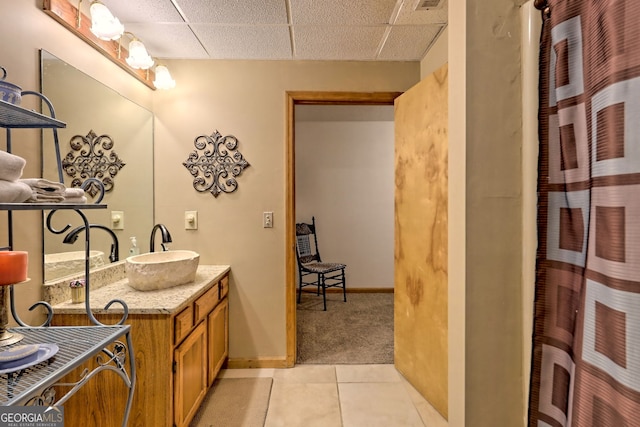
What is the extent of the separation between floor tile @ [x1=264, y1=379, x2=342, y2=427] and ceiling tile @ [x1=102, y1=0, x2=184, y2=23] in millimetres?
2378

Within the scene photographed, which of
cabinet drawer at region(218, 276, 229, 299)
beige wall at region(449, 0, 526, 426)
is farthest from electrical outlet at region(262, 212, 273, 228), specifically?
beige wall at region(449, 0, 526, 426)

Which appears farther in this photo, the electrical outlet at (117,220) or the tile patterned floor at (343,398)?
the electrical outlet at (117,220)

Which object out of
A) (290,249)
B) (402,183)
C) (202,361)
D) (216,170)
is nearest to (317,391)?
(202,361)

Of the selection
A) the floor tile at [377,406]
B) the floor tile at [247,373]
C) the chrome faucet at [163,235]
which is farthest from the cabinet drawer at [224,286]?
the floor tile at [377,406]

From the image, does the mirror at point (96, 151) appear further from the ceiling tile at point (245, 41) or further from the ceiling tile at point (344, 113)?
the ceiling tile at point (344, 113)

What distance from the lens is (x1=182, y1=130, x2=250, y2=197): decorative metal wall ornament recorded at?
93.2 inches

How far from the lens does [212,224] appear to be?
2389mm

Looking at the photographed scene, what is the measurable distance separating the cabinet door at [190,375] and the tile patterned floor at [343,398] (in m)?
0.43

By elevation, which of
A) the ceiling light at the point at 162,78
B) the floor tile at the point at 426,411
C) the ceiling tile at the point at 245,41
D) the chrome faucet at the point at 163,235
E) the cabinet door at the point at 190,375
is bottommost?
the floor tile at the point at 426,411

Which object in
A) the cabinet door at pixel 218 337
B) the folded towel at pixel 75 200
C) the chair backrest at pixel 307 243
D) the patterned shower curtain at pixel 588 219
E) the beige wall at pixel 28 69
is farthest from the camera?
the chair backrest at pixel 307 243

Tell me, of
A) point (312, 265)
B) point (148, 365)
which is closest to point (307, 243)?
point (312, 265)

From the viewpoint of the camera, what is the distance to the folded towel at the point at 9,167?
85 cm

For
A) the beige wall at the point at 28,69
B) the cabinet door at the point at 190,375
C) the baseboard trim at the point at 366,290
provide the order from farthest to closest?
1. the baseboard trim at the point at 366,290
2. the cabinet door at the point at 190,375
3. the beige wall at the point at 28,69

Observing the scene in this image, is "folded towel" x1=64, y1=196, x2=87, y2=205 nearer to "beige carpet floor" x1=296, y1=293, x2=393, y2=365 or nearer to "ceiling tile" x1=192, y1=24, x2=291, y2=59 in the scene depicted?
"ceiling tile" x1=192, y1=24, x2=291, y2=59
